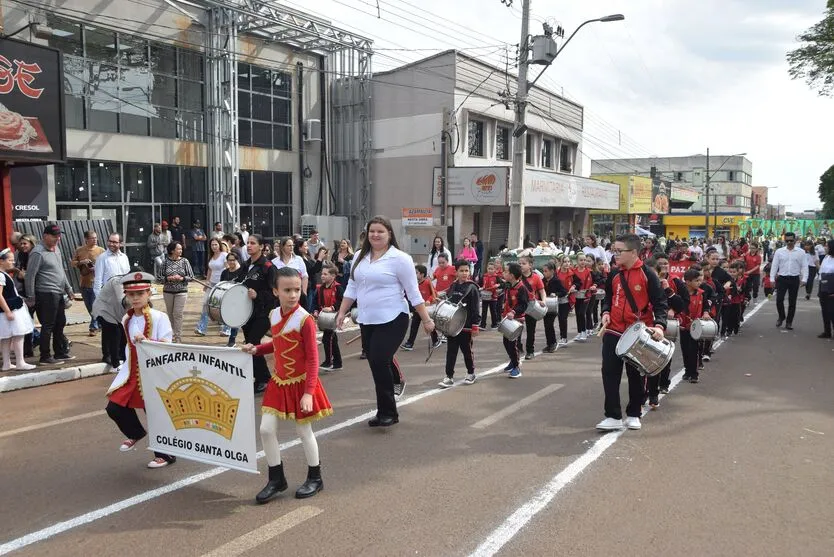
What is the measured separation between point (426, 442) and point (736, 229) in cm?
7229

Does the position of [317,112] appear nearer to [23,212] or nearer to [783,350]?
[23,212]

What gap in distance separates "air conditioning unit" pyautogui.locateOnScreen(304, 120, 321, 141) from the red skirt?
21.2 m

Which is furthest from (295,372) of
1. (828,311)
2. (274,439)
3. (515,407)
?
(828,311)

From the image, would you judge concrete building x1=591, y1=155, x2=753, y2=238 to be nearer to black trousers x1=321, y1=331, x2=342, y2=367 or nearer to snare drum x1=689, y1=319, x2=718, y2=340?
snare drum x1=689, y1=319, x2=718, y2=340

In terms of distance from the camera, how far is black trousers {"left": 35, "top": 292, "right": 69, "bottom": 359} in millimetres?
9344

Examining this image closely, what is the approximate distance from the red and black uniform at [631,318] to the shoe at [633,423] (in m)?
0.04

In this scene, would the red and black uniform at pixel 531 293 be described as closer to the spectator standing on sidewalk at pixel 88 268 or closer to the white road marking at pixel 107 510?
the white road marking at pixel 107 510

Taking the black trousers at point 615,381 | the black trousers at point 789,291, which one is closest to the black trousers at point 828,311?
the black trousers at point 789,291

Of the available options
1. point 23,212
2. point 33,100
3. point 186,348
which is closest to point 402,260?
point 186,348

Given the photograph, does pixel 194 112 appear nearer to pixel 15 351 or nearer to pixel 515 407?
pixel 15 351

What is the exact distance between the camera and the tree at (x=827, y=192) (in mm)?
80812

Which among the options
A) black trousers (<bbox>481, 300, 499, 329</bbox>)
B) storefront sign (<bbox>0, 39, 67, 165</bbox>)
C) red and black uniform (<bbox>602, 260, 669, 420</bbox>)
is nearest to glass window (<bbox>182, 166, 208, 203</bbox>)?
storefront sign (<bbox>0, 39, 67, 165</bbox>)

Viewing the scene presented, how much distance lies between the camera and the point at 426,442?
20.3 ft

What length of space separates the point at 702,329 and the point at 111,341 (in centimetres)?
783
